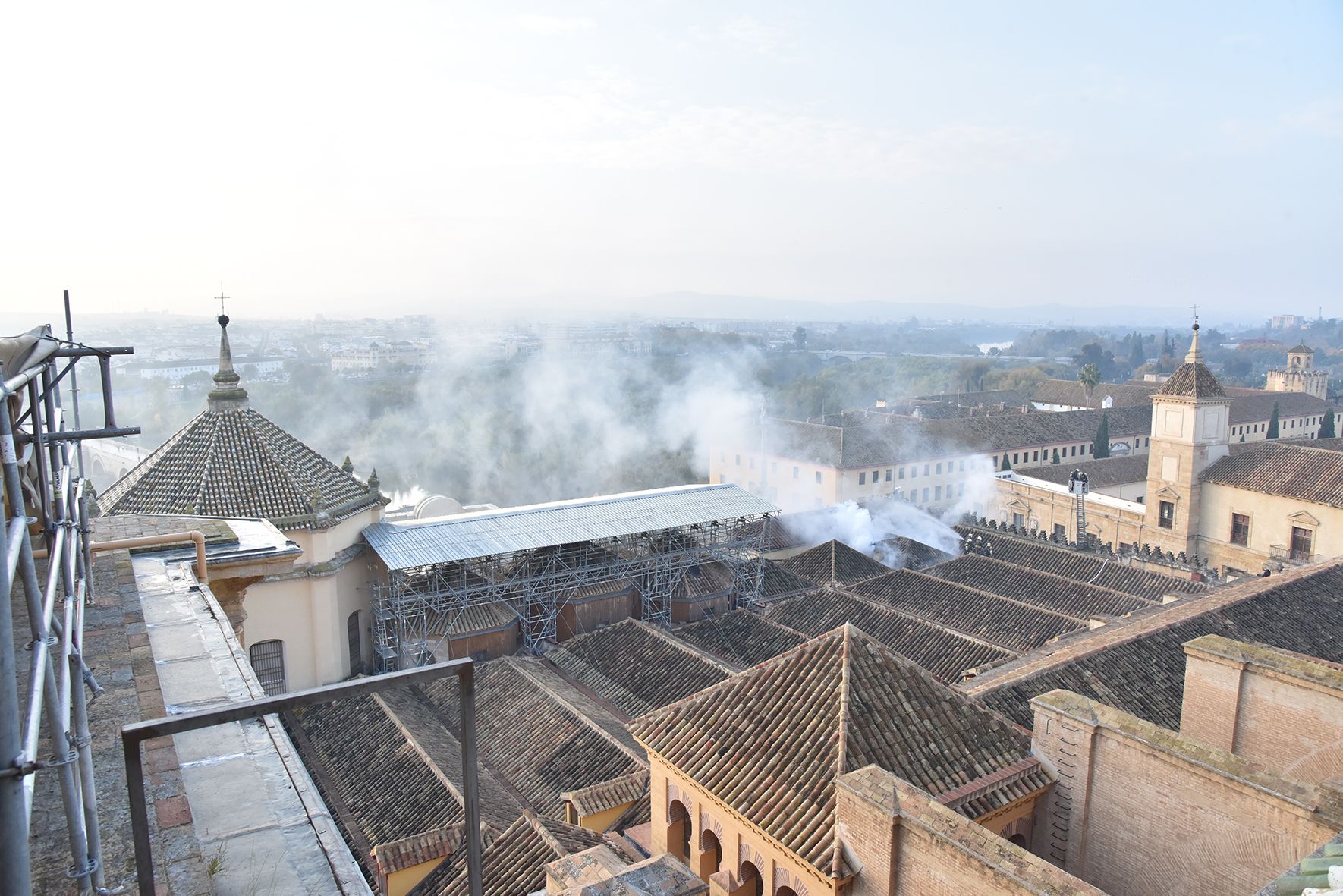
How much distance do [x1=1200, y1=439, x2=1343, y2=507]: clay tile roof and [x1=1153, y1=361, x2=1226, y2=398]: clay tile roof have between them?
2.56m

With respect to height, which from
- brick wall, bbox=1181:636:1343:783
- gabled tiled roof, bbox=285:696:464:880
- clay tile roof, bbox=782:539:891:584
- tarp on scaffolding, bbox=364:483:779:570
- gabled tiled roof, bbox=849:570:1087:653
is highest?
brick wall, bbox=1181:636:1343:783

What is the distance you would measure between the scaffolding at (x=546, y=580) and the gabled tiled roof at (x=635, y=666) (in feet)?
4.11

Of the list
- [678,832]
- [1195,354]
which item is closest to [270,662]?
[678,832]

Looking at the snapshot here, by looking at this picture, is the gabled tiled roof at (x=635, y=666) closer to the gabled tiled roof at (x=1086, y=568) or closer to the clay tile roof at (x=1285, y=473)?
the gabled tiled roof at (x=1086, y=568)

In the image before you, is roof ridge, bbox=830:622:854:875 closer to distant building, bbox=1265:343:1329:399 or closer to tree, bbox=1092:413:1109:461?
tree, bbox=1092:413:1109:461

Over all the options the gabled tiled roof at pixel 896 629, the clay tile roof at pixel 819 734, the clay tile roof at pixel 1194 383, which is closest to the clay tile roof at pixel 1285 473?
the clay tile roof at pixel 1194 383

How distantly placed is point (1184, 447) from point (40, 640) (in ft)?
119

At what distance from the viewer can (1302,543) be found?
2972 centimetres

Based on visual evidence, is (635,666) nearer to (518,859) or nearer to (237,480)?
(518,859)

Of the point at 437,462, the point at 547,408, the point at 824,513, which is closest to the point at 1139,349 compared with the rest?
the point at 547,408

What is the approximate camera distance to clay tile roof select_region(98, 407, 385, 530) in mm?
16656

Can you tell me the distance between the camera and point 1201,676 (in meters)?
9.77

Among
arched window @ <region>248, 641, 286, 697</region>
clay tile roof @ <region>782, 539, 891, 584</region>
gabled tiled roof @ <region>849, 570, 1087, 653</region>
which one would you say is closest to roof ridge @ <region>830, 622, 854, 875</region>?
arched window @ <region>248, 641, 286, 697</region>

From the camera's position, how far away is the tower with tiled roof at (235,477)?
54.7ft
